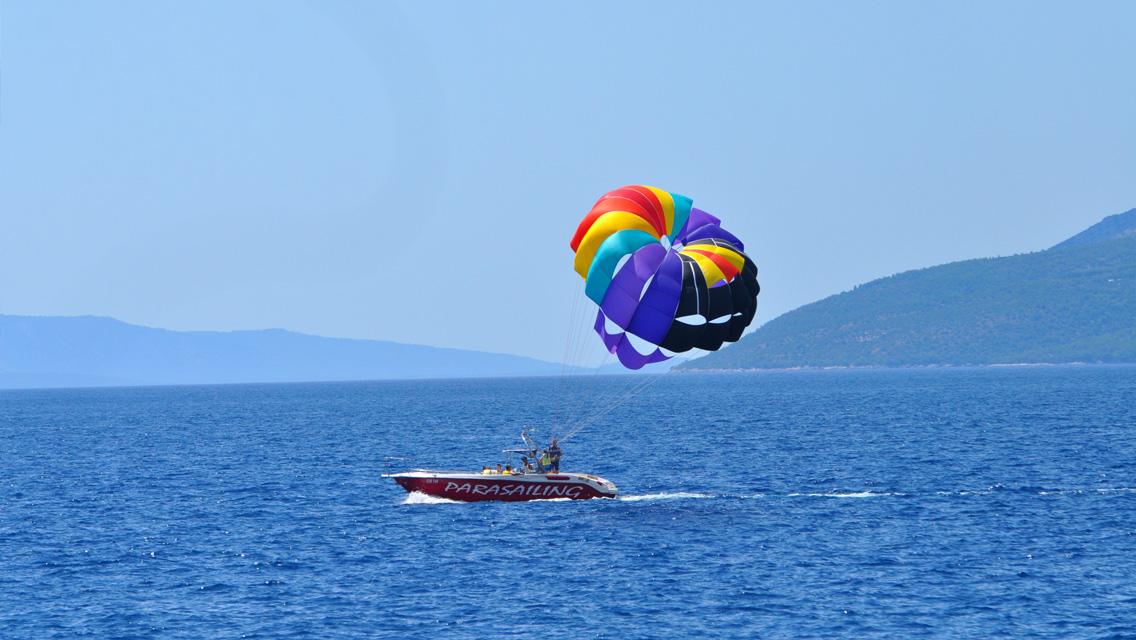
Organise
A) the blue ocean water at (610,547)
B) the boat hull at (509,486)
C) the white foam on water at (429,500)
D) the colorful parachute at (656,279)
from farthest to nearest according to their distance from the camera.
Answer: the white foam on water at (429,500), the boat hull at (509,486), the colorful parachute at (656,279), the blue ocean water at (610,547)

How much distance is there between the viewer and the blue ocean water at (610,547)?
3347cm

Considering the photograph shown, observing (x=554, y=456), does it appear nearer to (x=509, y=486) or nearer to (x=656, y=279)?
(x=509, y=486)

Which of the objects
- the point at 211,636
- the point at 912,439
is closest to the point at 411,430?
the point at 912,439

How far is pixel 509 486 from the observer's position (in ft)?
170

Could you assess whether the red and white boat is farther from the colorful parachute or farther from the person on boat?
the colorful parachute

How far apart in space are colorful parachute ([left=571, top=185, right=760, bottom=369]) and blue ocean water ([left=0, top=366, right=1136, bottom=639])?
7.91 meters

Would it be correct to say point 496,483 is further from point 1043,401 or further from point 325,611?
point 1043,401

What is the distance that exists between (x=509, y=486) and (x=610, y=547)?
31.9 ft

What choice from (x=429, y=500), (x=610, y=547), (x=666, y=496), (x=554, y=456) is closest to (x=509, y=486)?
(x=554, y=456)

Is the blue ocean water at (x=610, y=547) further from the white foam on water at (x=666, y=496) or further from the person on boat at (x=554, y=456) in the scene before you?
the person on boat at (x=554, y=456)

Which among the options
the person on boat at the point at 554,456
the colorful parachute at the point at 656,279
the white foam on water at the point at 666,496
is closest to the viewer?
the colorful parachute at the point at 656,279

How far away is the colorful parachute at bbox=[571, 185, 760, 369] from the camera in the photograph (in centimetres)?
4478

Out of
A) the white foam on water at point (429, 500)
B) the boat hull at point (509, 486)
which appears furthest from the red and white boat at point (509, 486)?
the white foam on water at point (429, 500)

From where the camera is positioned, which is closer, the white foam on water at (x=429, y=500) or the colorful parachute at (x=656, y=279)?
the colorful parachute at (x=656, y=279)
